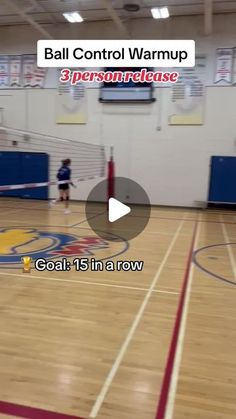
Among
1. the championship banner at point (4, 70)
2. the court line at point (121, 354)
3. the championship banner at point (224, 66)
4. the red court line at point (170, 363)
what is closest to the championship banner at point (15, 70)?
the championship banner at point (4, 70)

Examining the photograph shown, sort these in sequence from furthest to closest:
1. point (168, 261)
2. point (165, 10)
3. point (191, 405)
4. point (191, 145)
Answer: point (191, 145), point (165, 10), point (168, 261), point (191, 405)

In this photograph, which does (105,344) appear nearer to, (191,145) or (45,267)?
(45,267)

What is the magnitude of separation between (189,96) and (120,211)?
470 centimetres

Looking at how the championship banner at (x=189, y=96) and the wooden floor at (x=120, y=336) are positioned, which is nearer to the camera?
A: the wooden floor at (x=120, y=336)

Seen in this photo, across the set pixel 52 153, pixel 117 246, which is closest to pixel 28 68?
pixel 52 153

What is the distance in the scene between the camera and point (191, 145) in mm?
12930

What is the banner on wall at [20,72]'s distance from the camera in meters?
13.9

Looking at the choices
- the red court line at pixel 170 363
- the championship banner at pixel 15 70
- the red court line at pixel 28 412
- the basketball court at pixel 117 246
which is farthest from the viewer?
the championship banner at pixel 15 70

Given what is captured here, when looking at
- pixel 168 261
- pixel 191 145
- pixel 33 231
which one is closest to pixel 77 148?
pixel 191 145

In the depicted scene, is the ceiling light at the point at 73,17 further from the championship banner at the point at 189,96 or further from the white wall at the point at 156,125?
the championship banner at the point at 189,96

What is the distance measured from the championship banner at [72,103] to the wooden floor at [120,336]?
8.23 metres

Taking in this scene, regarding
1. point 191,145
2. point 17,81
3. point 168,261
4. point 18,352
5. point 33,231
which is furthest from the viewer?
point 17,81

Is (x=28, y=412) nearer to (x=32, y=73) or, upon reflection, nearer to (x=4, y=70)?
(x=32, y=73)

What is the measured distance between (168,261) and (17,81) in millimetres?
10873
